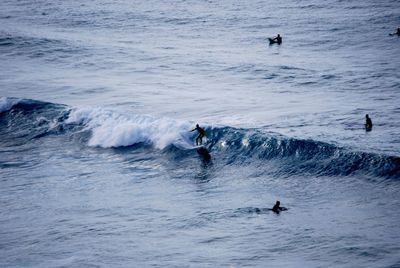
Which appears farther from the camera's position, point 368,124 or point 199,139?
point 199,139

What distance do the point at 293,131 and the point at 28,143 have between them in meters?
11.5

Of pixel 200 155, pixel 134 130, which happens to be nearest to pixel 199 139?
pixel 200 155

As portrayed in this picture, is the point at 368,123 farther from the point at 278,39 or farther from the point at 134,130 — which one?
the point at 278,39

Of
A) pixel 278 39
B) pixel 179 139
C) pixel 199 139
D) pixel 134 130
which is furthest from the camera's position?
pixel 278 39

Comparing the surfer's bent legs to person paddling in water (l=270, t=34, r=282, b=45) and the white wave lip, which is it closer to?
the white wave lip

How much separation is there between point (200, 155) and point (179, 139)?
1682 mm

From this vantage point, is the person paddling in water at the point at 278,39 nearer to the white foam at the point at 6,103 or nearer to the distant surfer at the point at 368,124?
the distant surfer at the point at 368,124

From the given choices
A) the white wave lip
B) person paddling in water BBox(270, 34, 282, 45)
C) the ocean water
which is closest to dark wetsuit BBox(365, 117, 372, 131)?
the ocean water

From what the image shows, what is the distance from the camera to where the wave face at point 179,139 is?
19.8 metres

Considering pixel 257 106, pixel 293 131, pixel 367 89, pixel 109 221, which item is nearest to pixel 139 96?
pixel 257 106

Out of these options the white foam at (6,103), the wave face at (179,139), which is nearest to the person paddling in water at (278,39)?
the wave face at (179,139)

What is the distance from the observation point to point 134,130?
24.4m

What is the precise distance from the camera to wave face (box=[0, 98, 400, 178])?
19.8m

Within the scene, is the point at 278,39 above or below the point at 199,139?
above
